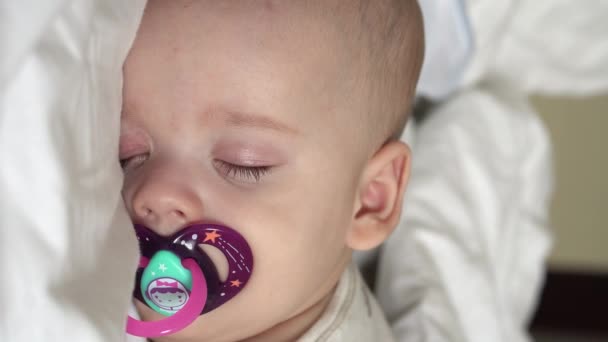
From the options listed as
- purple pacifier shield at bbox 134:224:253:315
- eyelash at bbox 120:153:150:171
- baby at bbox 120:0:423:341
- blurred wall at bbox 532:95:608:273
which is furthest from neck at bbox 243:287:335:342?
blurred wall at bbox 532:95:608:273

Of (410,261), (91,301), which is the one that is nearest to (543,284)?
(410,261)

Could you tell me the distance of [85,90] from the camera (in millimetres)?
495

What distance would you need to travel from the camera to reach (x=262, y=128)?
657mm

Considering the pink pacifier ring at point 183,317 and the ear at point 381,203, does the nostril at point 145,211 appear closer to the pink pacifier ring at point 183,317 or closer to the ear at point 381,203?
the pink pacifier ring at point 183,317

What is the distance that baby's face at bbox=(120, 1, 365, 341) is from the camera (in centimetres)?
64

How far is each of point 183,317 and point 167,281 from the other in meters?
0.04

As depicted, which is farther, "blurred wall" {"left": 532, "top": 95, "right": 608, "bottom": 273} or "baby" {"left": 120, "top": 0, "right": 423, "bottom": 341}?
"blurred wall" {"left": 532, "top": 95, "right": 608, "bottom": 273}

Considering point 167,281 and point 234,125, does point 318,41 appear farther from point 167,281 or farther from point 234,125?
point 167,281

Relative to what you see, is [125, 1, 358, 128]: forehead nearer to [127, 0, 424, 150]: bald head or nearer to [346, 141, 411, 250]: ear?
[127, 0, 424, 150]: bald head

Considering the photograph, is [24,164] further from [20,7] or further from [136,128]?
[136,128]

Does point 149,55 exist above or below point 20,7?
below

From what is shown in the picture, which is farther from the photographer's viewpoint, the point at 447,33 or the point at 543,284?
the point at 543,284

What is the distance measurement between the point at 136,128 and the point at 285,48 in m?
0.16

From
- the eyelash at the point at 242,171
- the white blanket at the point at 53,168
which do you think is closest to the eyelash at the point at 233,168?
the eyelash at the point at 242,171
